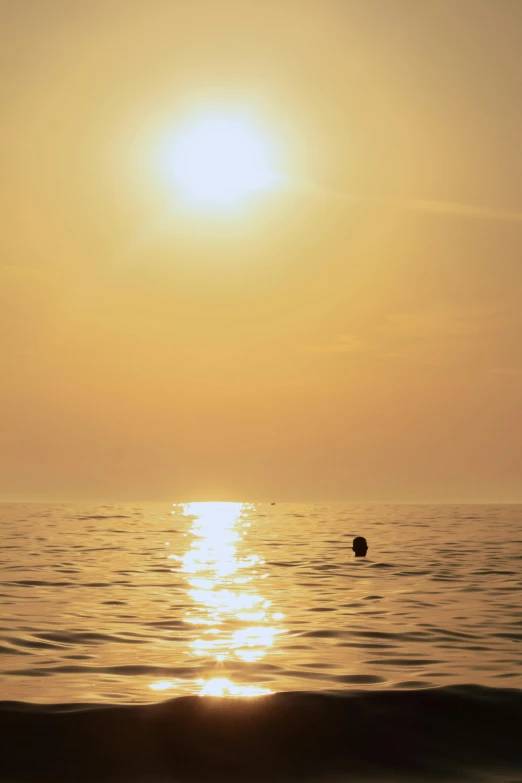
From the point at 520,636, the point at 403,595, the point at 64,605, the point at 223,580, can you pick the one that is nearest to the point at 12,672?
the point at 64,605

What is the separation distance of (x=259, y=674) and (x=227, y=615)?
22.2 ft

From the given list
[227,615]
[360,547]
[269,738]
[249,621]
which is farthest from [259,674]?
[360,547]

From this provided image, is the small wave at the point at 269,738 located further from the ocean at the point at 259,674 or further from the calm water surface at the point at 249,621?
the calm water surface at the point at 249,621

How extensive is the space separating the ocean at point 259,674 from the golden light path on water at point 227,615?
0.06 m

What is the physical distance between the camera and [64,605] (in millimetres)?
20031

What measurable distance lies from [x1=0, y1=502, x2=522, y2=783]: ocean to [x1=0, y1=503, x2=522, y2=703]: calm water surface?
0.18ft

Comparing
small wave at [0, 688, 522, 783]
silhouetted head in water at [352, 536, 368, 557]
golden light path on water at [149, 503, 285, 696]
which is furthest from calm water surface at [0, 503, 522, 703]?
small wave at [0, 688, 522, 783]

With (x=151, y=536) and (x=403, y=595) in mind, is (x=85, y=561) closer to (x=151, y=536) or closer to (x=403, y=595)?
(x=403, y=595)

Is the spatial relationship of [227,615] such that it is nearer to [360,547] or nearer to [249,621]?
[249,621]

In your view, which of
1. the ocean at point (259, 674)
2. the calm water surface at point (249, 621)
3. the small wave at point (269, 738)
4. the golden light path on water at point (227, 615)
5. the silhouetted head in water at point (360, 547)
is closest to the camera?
the small wave at point (269, 738)

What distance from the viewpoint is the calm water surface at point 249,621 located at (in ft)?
39.8

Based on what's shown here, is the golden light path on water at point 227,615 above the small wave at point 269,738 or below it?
above

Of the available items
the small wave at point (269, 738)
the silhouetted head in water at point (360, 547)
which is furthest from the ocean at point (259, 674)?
the silhouetted head in water at point (360, 547)

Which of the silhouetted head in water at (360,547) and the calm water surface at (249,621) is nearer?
the calm water surface at (249,621)
